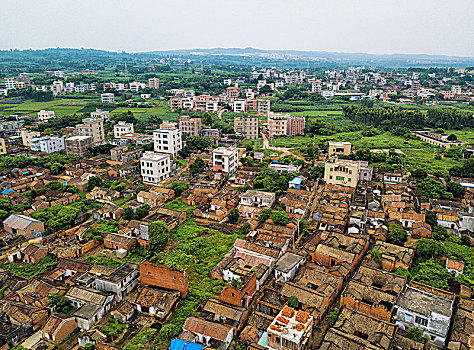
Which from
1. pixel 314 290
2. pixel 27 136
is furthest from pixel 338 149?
pixel 27 136

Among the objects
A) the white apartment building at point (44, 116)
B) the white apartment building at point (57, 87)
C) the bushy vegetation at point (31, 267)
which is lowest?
the bushy vegetation at point (31, 267)

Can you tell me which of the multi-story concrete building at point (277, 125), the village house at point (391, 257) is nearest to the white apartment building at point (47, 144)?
the multi-story concrete building at point (277, 125)

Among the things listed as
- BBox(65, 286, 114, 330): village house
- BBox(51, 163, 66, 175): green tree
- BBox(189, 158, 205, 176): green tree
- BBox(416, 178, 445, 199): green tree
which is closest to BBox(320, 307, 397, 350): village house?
BBox(65, 286, 114, 330): village house

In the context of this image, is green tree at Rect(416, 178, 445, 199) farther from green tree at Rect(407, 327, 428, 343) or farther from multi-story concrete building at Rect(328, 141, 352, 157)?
green tree at Rect(407, 327, 428, 343)

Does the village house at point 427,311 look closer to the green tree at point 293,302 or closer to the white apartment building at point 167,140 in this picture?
the green tree at point 293,302

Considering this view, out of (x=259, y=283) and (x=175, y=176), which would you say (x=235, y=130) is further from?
(x=259, y=283)

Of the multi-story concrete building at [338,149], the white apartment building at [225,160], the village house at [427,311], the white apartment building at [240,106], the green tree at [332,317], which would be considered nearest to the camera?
the village house at [427,311]

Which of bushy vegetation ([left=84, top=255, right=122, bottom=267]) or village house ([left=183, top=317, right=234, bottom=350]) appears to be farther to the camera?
bushy vegetation ([left=84, top=255, right=122, bottom=267])
